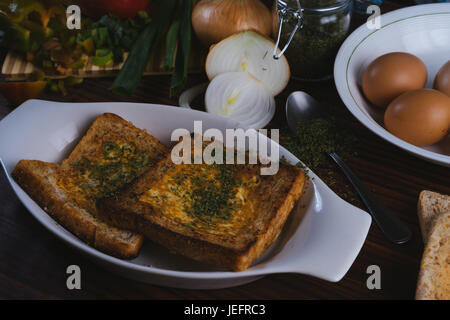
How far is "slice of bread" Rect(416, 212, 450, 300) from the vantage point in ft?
3.15

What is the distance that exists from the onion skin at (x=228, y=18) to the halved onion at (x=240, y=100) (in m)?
0.25

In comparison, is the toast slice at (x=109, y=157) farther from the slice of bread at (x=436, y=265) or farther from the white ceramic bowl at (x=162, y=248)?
the slice of bread at (x=436, y=265)

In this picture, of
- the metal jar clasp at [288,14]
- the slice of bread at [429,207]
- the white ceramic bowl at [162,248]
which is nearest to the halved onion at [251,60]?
the metal jar clasp at [288,14]

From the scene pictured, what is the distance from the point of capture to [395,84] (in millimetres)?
1375

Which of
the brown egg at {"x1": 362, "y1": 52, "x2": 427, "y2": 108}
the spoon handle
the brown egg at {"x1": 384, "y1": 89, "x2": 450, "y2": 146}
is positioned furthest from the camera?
the brown egg at {"x1": 362, "y1": 52, "x2": 427, "y2": 108}

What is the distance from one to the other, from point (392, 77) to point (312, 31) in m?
0.32

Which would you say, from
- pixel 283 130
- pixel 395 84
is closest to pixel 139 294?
pixel 283 130

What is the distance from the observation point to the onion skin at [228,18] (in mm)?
1603

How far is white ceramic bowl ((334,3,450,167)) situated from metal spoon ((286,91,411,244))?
124 mm

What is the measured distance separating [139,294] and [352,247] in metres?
0.48

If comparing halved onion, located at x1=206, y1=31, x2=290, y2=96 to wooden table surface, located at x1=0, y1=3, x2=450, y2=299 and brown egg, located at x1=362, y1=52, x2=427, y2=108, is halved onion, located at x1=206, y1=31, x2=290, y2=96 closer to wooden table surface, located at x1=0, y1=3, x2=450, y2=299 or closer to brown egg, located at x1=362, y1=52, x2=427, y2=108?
brown egg, located at x1=362, y1=52, x2=427, y2=108

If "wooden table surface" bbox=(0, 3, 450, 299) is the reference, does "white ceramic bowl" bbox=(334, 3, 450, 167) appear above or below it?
above

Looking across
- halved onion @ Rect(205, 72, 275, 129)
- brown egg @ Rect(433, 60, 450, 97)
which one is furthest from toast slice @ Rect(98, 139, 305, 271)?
brown egg @ Rect(433, 60, 450, 97)

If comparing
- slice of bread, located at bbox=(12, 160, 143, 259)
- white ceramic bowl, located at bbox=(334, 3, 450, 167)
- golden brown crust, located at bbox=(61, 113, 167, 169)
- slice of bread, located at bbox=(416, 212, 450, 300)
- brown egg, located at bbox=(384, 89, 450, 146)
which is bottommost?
slice of bread, located at bbox=(416, 212, 450, 300)
